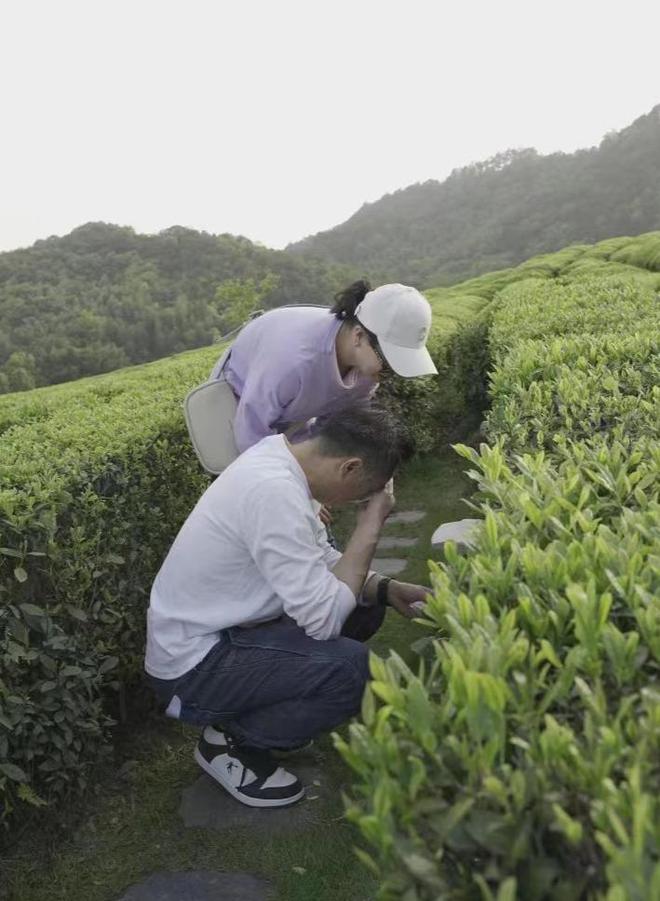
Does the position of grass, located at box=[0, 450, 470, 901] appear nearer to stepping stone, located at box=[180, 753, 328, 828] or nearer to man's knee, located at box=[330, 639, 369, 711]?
stepping stone, located at box=[180, 753, 328, 828]

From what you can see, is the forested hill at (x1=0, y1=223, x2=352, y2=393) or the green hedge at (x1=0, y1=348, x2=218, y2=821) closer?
the green hedge at (x1=0, y1=348, x2=218, y2=821)

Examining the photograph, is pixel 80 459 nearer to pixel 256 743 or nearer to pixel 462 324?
pixel 256 743

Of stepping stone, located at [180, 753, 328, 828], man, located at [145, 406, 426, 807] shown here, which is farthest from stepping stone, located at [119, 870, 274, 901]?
man, located at [145, 406, 426, 807]

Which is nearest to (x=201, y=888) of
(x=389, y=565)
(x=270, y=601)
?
(x=270, y=601)

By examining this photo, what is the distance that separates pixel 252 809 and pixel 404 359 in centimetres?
209

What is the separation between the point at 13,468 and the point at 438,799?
2.70m

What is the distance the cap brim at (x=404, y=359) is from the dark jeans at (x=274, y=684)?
1277 millimetres

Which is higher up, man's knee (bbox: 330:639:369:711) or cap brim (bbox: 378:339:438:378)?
cap brim (bbox: 378:339:438:378)

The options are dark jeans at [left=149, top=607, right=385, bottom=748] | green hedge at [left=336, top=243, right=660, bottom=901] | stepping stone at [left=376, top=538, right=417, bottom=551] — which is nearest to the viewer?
green hedge at [left=336, top=243, right=660, bottom=901]

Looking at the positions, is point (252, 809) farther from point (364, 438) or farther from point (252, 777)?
point (364, 438)

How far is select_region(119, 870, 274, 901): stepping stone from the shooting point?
2.81 m

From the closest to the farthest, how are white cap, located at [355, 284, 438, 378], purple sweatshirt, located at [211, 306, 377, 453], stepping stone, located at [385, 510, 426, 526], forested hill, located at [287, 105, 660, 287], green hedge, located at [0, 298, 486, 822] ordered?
green hedge, located at [0, 298, 486, 822]
white cap, located at [355, 284, 438, 378]
purple sweatshirt, located at [211, 306, 377, 453]
stepping stone, located at [385, 510, 426, 526]
forested hill, located at [287, 105, 660, 287]

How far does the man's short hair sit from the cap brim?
0.65 meters

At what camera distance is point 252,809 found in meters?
3.24
